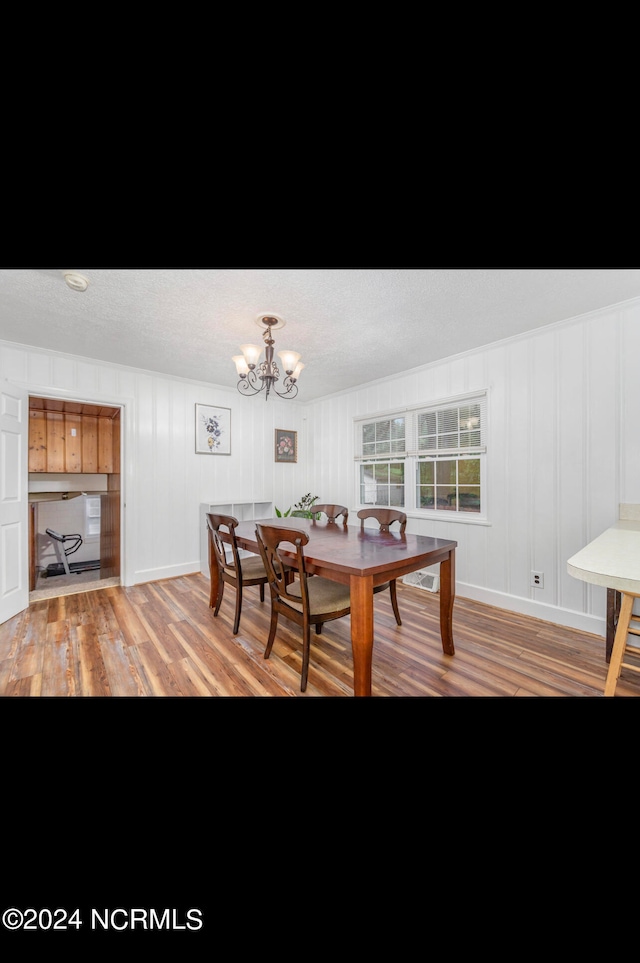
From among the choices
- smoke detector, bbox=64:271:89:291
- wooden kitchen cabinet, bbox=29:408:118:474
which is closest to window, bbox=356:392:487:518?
smoke detector, bbox=64:271:89:291

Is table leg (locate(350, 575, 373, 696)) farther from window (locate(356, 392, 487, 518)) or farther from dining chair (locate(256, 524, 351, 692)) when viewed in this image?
window (locate(356, 392, 487, 518))

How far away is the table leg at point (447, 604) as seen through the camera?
6.75ft

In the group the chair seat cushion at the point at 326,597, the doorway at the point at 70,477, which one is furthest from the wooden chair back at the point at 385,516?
the doorway at the point at 70,477

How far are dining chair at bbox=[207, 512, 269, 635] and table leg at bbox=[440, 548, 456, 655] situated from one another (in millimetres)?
1194

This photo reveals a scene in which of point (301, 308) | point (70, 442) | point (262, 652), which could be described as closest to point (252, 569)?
point (262, 652)

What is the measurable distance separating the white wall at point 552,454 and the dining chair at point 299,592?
1732 mm

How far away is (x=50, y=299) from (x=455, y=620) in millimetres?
3881

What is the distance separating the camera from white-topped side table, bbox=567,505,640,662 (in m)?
1.08

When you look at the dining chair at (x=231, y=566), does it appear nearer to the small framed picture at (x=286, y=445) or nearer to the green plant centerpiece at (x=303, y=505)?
the green plant centerpiece at (x=303, y=505)

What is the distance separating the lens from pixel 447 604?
2.10m

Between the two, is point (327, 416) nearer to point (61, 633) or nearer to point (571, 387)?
point (571, 387)

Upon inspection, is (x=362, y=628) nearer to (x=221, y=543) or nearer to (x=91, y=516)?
(x=221, y=543)

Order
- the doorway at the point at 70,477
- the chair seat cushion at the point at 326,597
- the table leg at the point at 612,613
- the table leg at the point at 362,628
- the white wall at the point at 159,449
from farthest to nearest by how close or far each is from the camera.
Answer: the doorway at the point at 70,477 → the white wall at the point at 159,449 → the table leg at the point at 612,613 → the chair seat cushion at the point at 326,597 → the table leg at the point at 362,628

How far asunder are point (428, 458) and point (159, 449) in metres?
3.15
